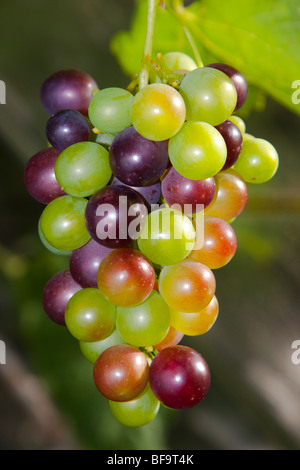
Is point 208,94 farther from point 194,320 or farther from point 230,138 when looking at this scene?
point 194,320

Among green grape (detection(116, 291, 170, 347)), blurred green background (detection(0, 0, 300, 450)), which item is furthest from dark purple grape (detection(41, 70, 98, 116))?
blurred green background (detection(0, 0, 300, 450))

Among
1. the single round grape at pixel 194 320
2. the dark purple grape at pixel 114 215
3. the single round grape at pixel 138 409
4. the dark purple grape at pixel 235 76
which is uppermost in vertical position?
the dark purple grape at pixel 235 76

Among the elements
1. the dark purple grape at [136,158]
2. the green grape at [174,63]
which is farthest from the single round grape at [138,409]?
the green grape at [174,63]

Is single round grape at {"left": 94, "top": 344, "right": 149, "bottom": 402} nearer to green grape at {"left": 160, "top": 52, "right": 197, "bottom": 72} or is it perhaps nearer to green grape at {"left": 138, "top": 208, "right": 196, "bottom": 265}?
green grape at {"left": 138, "top": 208, "right": 196, "bottom": 265}

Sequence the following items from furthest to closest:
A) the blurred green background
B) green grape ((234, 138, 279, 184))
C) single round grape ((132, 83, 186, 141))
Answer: the blurred green background → green grape ((234, 138, 279, 184)) → single round grape ((132, 83, 186, 141))

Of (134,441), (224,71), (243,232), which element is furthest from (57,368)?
(224,71)

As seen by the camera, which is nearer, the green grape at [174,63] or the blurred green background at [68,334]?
the green grape at [174,63]

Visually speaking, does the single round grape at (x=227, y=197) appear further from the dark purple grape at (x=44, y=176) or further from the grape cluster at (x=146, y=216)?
the dark purple grape at (x=44, y=176)

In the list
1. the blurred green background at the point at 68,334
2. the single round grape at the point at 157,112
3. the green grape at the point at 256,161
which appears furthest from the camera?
the blurred green background at the point at 68,334
